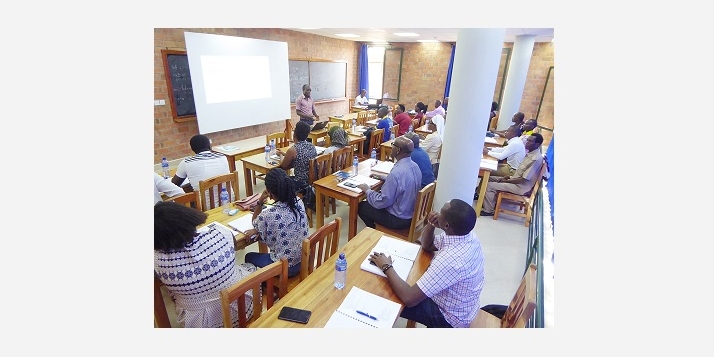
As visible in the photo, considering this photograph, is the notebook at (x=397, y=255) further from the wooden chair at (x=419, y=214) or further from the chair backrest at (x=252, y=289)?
the wooden chair at (x=419, y=214)

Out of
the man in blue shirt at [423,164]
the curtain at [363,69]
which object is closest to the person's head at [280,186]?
the man in blue shirt at [423,164]

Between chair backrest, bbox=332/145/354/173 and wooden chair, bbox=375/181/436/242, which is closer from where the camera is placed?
wooden chair, bbox=375/181/436/242

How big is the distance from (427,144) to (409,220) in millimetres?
1806

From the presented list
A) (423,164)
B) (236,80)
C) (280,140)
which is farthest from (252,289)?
(236,80)

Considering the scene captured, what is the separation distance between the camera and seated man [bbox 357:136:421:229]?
2664 mm

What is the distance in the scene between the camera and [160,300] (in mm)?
1765

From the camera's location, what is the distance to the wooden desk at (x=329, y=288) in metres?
1.36

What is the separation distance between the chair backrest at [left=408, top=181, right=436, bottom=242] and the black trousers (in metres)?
0.08

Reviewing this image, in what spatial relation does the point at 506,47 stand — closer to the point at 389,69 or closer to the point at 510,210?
the point at 389,69

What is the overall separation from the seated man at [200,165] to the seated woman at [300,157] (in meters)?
0.64

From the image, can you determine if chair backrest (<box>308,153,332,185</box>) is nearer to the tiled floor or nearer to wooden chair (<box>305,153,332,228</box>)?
wooden chair (<box>305,153,332,228</box>)

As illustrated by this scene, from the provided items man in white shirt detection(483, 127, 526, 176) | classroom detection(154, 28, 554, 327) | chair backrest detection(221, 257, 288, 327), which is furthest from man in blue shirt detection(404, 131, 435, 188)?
chair backrest detection(221, 257, 288, 327)

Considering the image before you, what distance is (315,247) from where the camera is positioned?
1827 millimetres

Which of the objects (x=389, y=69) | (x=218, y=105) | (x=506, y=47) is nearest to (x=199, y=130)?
(x=218, y=105)
